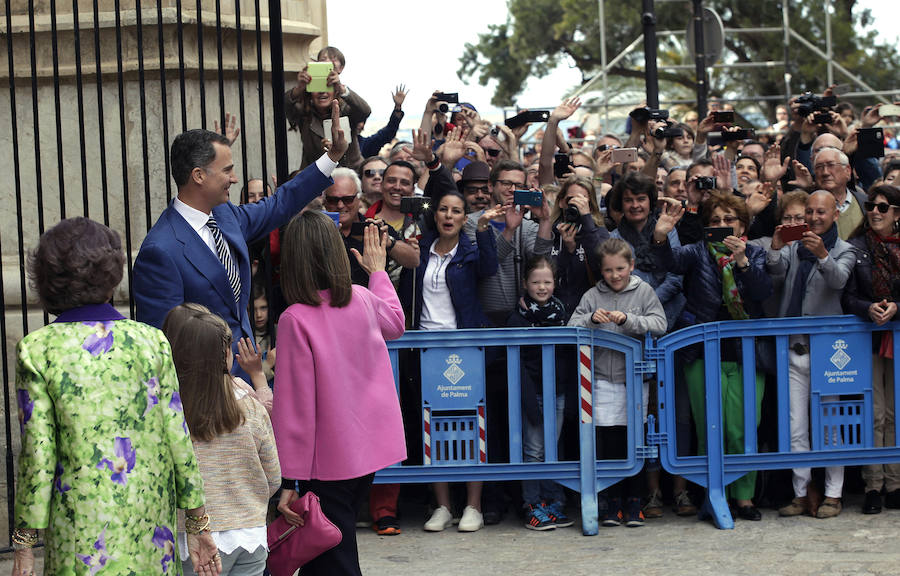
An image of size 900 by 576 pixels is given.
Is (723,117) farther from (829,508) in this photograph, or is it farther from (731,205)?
(829,508)

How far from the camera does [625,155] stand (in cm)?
931

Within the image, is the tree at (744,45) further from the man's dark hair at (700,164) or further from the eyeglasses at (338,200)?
the eyeglasses at (338,200)

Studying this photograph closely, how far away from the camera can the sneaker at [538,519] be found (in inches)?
295

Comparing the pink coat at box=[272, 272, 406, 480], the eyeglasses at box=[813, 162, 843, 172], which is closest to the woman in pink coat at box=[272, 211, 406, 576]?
the pink coat at box=[272, 272, 406, 480]

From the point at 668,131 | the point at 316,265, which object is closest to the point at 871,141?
the point at 668,131

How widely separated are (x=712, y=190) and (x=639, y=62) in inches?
1047

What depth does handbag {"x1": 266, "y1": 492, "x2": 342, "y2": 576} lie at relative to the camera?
196 inches

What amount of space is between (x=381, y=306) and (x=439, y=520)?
2.65 m

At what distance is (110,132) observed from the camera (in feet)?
24.4

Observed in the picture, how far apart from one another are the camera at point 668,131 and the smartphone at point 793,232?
2189 mm

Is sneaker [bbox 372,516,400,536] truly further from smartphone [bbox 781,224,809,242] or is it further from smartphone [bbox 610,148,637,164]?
smartphone [bbox 610,148,637,164]

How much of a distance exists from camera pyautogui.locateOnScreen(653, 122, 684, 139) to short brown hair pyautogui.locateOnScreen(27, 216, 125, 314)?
20.5ft

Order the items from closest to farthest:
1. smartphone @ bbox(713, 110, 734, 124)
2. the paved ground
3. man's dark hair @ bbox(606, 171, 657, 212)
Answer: the paved ground → man's dark hair @ bbox(606, 171, 657, 212) → smartphone @ bbox(713, 110, 734, 124)

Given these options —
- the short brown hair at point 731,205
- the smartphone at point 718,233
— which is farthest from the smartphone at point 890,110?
the smartphone at point 718,233
